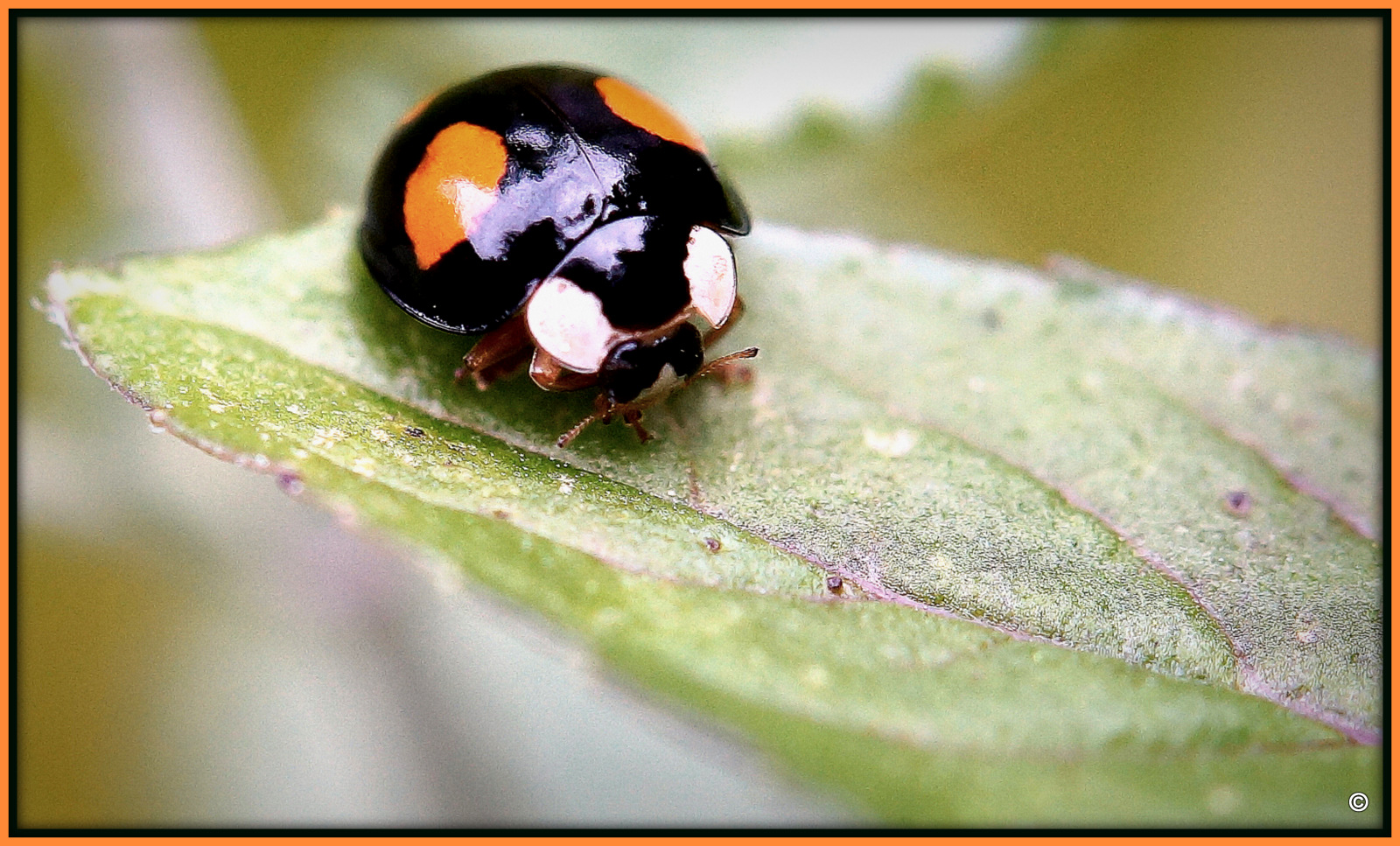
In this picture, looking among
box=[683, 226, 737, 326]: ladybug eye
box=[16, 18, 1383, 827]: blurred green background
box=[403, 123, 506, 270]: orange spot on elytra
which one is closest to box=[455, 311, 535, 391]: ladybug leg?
box=[403, 123, 506, 270]: orange spot on elytra

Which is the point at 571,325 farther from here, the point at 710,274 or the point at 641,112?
the point at 641,112

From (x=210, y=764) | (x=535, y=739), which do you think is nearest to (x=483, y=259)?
(x=535, y=739)

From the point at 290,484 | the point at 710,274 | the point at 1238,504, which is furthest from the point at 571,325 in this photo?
the point at 1238,504

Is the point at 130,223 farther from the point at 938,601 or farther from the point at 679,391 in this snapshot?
the point at 938,601

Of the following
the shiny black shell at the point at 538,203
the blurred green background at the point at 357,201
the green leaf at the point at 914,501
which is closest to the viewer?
the green leaf at the point at 914,501

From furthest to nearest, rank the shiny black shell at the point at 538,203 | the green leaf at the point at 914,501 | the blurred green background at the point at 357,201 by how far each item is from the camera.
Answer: the blurred green background at the point at 357,201 → the shiny black shell at the point at 538,203 → the green leaf at the point at 914,501

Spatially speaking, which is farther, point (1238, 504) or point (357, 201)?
point (357, 201)

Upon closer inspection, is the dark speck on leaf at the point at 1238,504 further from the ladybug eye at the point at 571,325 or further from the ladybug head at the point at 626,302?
the ladybug eye at the point at 571,325

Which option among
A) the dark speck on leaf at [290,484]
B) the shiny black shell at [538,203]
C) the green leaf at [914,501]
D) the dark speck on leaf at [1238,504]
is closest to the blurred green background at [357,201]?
the green leaf at [914,501]
